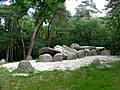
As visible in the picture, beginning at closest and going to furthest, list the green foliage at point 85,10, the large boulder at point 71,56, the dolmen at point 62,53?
the dolmen at point 62,53 < the large boulder at point 71,56 < the green foliage at point 85,10

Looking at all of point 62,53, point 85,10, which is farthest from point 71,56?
point 85,10

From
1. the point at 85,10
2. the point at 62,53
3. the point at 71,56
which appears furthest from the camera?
the point at 85,10

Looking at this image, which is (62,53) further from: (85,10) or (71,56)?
(85,10)

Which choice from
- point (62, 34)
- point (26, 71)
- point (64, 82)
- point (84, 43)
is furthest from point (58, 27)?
point (64, 82)

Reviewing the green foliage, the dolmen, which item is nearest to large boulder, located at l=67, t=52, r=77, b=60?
the dolmen

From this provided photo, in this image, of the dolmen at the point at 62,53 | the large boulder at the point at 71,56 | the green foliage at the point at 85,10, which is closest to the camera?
the dolmen at the point at 62,53

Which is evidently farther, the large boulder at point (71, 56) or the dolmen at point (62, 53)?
the large boulder at point (71, 56)

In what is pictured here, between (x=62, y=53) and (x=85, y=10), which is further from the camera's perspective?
(x=85, y=10)

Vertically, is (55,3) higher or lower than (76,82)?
higher

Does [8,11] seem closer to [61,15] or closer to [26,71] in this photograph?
[61,15]

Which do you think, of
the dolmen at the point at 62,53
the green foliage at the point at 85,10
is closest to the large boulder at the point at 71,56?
the dolmen at the point at 62,53

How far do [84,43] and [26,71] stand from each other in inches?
615

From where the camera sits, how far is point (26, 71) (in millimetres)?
10766

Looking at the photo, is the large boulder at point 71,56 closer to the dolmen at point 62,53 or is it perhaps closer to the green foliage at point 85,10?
the dolmen at point 62,53
